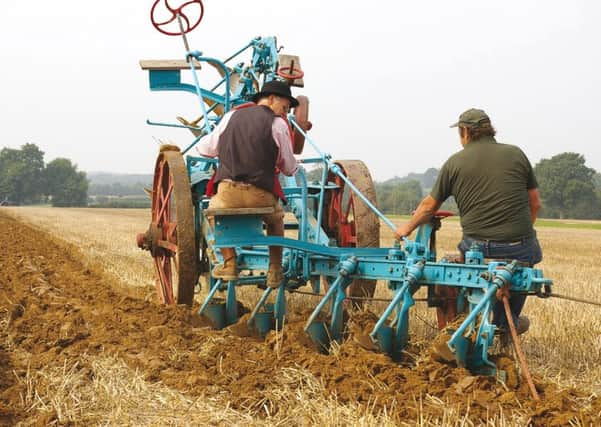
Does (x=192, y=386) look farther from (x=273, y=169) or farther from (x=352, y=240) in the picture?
(x=352, y=240)

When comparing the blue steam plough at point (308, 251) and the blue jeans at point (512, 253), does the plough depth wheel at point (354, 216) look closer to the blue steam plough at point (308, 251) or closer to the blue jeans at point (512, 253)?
the blue steam plough at point (308, 251)

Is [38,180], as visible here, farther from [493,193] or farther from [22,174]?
[493,193]

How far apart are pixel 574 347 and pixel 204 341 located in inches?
112

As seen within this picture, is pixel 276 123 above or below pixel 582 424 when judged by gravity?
above

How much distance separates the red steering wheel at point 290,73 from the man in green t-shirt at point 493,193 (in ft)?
6.13

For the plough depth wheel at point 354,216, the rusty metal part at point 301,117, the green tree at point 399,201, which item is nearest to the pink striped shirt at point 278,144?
the rusty metal part at point 301,117

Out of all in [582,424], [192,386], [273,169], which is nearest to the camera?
[582,424]

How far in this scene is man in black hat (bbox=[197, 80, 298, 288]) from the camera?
4.70 metres

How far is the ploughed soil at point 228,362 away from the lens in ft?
11.4

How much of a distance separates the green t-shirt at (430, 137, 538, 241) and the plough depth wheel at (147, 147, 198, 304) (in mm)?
2385

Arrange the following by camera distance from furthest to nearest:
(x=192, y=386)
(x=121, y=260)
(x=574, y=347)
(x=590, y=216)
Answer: (x=590, y=216) < (x=121, y=260) < (x=574, y=347) < (x=192, y=386)

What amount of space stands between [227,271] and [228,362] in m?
0.99

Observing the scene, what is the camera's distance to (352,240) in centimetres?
676

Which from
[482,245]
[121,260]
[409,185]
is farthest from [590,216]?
[482,245]
